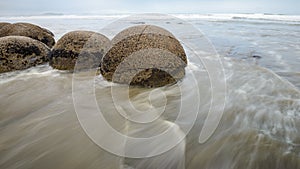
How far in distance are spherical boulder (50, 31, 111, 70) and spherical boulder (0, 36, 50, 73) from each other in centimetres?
45

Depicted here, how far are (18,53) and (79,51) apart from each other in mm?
1324

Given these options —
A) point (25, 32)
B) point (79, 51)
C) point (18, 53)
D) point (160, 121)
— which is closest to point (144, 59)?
point (160, 121)

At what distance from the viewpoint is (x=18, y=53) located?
4.95 meters

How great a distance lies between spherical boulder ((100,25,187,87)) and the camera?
3713 mm

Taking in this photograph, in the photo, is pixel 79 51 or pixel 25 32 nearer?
pixel 79 51

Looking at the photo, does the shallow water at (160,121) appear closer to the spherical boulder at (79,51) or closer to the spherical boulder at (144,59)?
the spherical boulder at (144,59)

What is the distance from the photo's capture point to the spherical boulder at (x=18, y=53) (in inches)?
190

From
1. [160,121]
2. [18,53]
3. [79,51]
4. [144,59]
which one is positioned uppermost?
[144,59]

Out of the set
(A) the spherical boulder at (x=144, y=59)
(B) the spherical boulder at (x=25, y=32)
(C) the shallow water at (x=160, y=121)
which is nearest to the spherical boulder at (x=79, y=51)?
(C) the shallow water at (x=160, y=121)

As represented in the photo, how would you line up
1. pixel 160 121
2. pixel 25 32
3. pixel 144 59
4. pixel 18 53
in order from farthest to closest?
pixel 25 32 < pixel 18 53 < pixel 144 59 < pixel 160 121

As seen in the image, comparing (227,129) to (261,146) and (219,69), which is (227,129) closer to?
(261,146)

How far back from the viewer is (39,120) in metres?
2.73

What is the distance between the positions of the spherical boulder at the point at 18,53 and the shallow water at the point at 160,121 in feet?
1.36

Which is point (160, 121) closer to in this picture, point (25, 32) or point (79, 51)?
point (79, 51)
